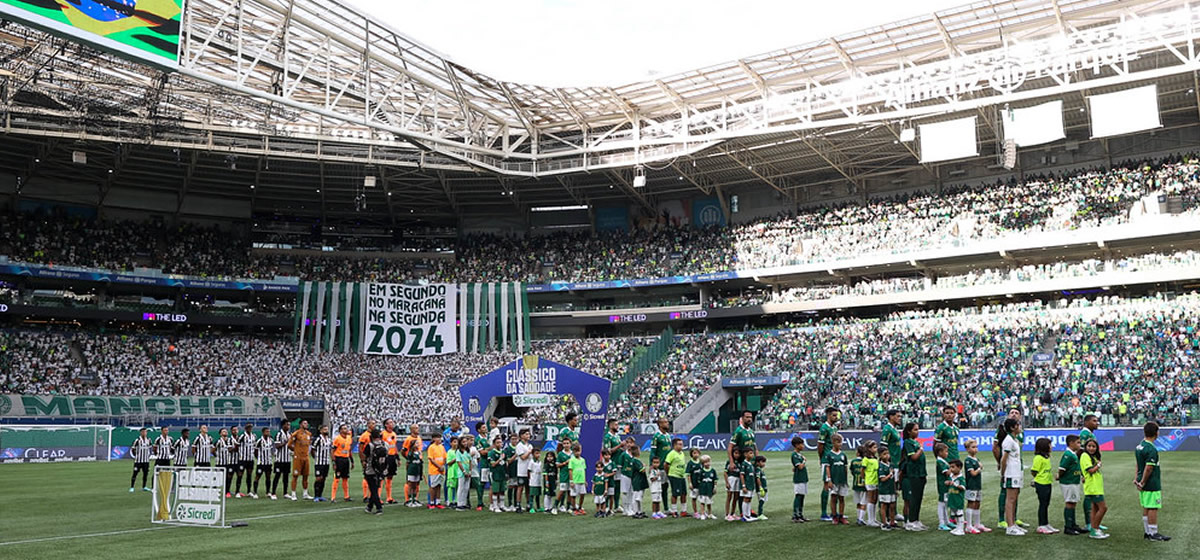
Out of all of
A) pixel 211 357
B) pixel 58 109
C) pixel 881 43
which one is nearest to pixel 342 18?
pixel 58 109

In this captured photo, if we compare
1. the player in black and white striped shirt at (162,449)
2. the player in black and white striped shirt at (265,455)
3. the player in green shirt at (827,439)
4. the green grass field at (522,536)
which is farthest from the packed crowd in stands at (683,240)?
the player in black and white striped shirt at (265,455)

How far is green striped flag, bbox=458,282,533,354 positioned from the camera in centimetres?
5812

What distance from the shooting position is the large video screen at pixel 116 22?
85.6ft

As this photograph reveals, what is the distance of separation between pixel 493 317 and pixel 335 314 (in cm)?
926

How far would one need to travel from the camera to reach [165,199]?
207 ft

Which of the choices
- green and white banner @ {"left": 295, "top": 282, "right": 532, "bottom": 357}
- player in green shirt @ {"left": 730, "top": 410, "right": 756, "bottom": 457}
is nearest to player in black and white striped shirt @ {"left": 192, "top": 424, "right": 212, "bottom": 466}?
player in green shirt @ {"left": 730, "top": 410, "right": 756, "bottom": 457}

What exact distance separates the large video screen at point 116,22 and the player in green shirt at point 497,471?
1780cm

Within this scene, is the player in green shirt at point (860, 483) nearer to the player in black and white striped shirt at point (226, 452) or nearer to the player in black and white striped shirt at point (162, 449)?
the player in black and white striped shirt at point (226, 452)

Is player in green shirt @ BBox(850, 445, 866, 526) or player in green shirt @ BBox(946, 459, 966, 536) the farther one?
player in green shirt @ BBox(850, 445, 866, 526)

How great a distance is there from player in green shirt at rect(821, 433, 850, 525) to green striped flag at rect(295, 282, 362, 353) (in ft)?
149

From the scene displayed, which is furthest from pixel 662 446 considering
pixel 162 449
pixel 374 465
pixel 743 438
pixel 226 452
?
pixel 162 449

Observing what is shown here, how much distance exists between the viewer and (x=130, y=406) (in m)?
48.4

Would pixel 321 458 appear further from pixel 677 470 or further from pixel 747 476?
pixel 747 476

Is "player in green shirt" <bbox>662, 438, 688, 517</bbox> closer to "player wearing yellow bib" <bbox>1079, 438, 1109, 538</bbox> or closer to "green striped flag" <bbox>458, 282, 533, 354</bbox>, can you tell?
"player wearing yellow bib" <bbox>1079, 438, 1109, 538</bbox>
